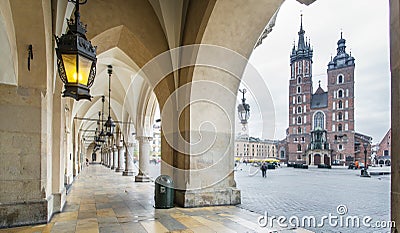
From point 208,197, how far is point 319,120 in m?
62.5

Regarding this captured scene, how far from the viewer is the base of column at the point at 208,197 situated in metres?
6.41

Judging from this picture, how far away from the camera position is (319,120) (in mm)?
63219

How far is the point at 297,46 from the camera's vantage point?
70.2m

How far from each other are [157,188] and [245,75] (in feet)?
11.3

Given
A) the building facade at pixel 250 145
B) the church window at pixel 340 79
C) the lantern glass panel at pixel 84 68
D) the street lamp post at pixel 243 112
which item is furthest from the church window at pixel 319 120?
the lantern glass panel at pixel 84 68

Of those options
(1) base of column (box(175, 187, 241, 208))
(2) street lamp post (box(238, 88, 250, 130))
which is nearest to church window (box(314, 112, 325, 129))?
(2) street lamp post (box(238, 88, 250, 130))

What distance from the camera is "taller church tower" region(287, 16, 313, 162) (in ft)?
209

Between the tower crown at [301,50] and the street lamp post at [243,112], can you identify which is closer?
the street lamp post at [243,112]

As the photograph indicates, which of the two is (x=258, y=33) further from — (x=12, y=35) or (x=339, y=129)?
(x=339, y=129)

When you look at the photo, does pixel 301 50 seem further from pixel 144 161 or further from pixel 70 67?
pixel 70 67

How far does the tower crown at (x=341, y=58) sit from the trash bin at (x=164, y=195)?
60100 millimetres

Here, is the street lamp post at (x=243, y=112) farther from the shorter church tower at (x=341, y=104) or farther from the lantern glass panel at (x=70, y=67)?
the shorter church tower at (x=341, y=104)

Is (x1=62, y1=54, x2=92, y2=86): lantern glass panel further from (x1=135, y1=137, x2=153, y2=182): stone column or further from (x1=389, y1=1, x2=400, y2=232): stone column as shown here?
(x1=135, y1=137, x2=153, y2=182): stone column

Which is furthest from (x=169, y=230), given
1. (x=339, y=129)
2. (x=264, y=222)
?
(x=339, y=129)
